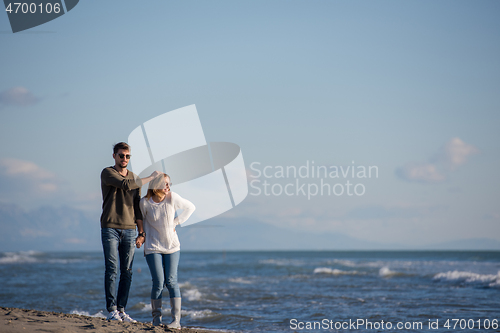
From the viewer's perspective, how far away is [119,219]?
13.5 feet

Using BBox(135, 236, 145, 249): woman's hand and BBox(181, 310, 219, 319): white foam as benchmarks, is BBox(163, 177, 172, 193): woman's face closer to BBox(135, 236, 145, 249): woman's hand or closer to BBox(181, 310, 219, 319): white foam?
BBox(135, 236, 145, 249): woman's hand

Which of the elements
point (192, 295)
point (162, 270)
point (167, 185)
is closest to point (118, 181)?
point (167, 185)

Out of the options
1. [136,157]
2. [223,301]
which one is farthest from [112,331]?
[223,301]

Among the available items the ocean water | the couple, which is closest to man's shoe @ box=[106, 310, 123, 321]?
the couple

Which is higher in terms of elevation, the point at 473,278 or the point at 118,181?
the point at 118,181

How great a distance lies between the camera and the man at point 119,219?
4.09 metres

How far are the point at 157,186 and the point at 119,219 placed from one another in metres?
0.49

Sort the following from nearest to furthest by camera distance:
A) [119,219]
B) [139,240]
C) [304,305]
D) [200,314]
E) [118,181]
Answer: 1. [118,181]
2. [119,219]
3. [139,240]
4. [200,314]
5. [304,305]

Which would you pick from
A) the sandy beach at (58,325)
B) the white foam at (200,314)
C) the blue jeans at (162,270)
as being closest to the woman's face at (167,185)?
the blue jeans at (162,270)

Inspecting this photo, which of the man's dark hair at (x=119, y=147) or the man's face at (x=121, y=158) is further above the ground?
the man's dark hair at (x=119, y=147)

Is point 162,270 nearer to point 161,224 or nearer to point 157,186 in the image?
point 161,224

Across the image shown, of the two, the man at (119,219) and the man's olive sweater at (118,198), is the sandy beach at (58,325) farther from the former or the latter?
the man's olive sweater at (118,198)

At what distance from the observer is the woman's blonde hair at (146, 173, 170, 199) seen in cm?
419

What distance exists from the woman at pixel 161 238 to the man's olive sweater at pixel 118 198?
137 mm
